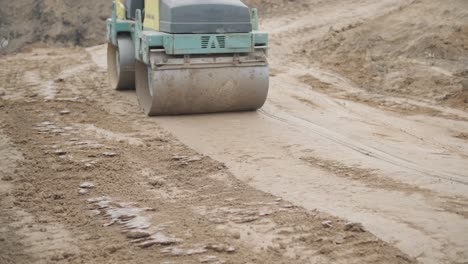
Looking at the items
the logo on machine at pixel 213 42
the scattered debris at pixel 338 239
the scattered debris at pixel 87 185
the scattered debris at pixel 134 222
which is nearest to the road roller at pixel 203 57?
the logo on machine at pixel 213 42

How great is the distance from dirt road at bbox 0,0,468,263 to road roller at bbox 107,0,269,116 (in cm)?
29

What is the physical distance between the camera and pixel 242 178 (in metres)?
6.72

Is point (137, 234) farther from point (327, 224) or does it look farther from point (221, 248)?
point (327, 224)

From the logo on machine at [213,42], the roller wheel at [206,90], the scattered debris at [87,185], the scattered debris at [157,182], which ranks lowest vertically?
the scattered debris at [87,185]

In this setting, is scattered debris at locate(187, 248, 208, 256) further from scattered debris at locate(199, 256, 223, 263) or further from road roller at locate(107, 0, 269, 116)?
road roller at locate(107, 0, 269, 116)

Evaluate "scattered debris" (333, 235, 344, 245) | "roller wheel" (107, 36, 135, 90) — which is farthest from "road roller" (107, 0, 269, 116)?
"scattered debris" (333, 235, 344, 245)

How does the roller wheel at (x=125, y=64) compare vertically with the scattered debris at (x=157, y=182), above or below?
above

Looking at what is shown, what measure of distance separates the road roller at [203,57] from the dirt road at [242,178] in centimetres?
29

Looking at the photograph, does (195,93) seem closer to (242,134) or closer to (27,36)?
(242,134)

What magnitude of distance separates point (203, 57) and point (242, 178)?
117 inches

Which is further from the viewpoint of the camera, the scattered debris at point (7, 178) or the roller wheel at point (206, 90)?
the roller wheel at point (206, 90)

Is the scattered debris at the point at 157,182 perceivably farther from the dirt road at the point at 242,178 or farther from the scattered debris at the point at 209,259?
the scattered debris at the point at 209,259

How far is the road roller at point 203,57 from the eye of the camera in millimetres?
9008

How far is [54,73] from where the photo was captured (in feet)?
46.4
